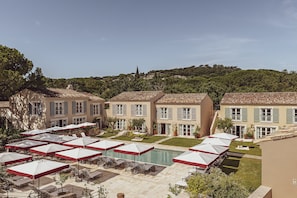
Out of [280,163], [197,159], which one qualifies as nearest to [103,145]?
[197,159]

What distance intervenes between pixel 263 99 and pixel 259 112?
189 cm

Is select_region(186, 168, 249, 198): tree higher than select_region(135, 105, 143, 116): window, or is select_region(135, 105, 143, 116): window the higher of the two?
select_region(135, 105, 143, 116): window

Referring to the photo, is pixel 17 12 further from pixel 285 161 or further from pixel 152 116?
pixel 285 161

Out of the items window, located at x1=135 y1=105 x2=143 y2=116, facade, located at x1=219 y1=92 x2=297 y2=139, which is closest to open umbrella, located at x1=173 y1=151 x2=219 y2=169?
facade, located at x1=219 y1=92 x2=297 y2=139

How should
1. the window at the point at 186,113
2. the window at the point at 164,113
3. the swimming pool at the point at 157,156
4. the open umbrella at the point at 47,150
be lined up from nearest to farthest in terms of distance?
the open umbrella at the point at 47,150, the swimming pool at the point at 157,156, the window at the point at 186,113, the window at the point at 164,113

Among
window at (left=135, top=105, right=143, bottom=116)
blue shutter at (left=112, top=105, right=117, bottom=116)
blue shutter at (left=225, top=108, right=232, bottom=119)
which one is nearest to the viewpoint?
blue shutter at (left=225, top=108, right=232, bottom=119)

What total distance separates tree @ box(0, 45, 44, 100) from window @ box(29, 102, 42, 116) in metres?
3.18

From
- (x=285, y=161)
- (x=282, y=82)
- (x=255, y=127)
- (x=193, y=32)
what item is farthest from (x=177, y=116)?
(x=282, y=82)

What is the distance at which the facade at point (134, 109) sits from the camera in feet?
120

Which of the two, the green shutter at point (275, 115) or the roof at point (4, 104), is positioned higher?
the roof at point (4, 104)

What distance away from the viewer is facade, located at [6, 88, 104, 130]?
111 ft

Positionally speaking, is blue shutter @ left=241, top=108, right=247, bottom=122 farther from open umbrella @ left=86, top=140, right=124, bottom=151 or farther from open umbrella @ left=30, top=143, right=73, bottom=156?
open umbrella @ left=30, top=143, right=73, bottom=156

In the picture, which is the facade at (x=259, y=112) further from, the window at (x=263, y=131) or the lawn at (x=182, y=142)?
the lawn at (x=182, y=142)

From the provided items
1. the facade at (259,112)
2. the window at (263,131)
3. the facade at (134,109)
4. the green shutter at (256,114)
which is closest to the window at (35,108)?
the facade at (134,109)
